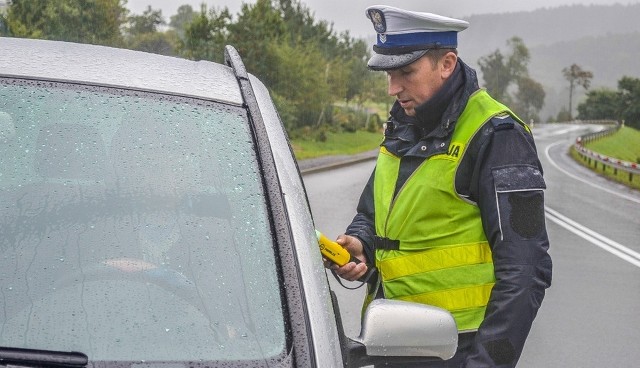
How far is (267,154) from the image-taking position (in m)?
2.55

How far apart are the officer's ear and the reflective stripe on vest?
0.34 ft

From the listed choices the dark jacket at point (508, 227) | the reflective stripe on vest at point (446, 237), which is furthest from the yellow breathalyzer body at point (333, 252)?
the dark jacket at point (508, 227)

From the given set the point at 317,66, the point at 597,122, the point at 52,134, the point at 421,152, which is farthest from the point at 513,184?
the point at 597,122

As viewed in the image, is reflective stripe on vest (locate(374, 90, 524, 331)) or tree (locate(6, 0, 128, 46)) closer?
reflective stripe on vest (locate(374, 90, 524, 331))

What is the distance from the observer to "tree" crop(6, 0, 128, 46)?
28.2m

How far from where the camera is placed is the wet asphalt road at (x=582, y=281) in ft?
26.0

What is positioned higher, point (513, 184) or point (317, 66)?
point (513, 184)

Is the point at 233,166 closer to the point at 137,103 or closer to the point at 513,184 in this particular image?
the point at 137,103

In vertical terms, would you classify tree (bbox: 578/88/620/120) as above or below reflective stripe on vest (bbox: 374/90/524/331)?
below

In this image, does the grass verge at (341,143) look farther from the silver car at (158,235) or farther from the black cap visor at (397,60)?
the silver car at (158,235)

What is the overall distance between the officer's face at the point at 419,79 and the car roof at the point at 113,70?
521 millimetres

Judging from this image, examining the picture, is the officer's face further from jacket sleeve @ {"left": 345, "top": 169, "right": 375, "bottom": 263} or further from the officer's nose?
jacket sleeve @ {"left": 345, "top": 169, "right": 375, "bottom": 263}

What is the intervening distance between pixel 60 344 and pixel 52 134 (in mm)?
642

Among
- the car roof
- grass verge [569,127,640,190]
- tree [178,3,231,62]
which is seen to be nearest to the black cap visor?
the car roof
